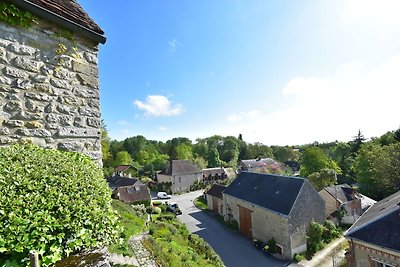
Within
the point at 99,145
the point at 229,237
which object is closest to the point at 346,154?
the point at 229,237

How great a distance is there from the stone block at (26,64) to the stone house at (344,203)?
2377 centimetres

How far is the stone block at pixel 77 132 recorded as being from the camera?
13.4 feet

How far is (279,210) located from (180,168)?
26.3m

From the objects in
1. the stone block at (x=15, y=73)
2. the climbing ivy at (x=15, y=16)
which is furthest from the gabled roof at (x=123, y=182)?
the climbing ivy at (x=15, y=16)

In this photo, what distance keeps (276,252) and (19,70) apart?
59.6ft

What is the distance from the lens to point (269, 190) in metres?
19.8

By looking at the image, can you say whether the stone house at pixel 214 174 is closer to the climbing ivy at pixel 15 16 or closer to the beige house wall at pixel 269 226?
the beige house wall at pixel 269 226

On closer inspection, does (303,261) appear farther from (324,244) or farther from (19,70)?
(19,70)

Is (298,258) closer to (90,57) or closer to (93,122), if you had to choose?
(93,122)

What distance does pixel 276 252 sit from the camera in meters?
16.6

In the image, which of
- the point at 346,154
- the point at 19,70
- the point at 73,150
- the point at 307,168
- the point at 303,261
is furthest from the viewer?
the point at 346,154

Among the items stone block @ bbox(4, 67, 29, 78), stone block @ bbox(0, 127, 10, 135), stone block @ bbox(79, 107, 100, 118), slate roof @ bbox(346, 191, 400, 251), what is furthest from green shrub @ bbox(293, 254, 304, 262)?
stone block @ bbox(4, 67, 29, 78)

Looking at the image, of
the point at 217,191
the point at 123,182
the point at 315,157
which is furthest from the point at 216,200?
the point at 315,157

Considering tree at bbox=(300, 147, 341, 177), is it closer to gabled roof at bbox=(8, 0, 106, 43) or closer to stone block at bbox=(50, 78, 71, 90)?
gabled roof at bbox=(8, 0, 106, 43)
